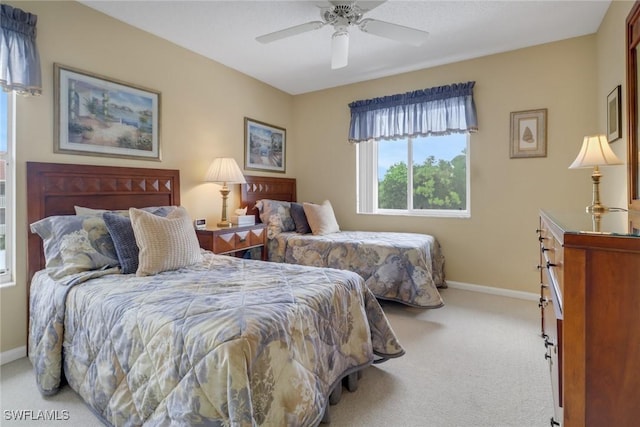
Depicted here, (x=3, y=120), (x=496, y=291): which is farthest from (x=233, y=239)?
(x=496, y=291)

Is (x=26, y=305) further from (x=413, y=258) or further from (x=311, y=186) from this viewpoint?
(x=311, y=186)

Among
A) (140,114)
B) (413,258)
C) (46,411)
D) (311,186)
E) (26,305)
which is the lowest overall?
(46,411)

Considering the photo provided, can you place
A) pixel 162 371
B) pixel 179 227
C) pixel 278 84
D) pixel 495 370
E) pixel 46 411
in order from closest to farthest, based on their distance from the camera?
1. pixel 162 371
2. pixel 46 411
3. pixel 495 370
4. pixel 179 227
5. pixel 278 84

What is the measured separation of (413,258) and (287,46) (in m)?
2.40

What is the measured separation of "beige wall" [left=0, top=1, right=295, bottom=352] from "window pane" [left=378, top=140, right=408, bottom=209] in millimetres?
1534

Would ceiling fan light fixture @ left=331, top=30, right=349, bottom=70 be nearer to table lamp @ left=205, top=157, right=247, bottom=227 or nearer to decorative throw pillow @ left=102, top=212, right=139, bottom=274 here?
table lamp @ left=205, top=157, right=247, bottom=227

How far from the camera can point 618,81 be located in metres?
2.39

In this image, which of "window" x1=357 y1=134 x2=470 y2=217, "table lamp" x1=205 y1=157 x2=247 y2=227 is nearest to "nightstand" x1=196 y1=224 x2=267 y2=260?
"table lamp" x1=205 y1=157 x2=247 y2=227

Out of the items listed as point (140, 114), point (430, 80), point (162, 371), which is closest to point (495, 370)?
point (162, 371)

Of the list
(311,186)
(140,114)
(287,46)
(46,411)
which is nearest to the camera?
(46,411)

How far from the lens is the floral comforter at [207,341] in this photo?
1156mm

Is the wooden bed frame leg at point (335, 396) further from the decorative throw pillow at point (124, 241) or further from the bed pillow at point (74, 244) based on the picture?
the bed pillow at point (74, 244)

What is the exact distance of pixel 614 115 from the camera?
96.5 inches

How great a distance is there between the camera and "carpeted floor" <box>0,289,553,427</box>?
163 cm
